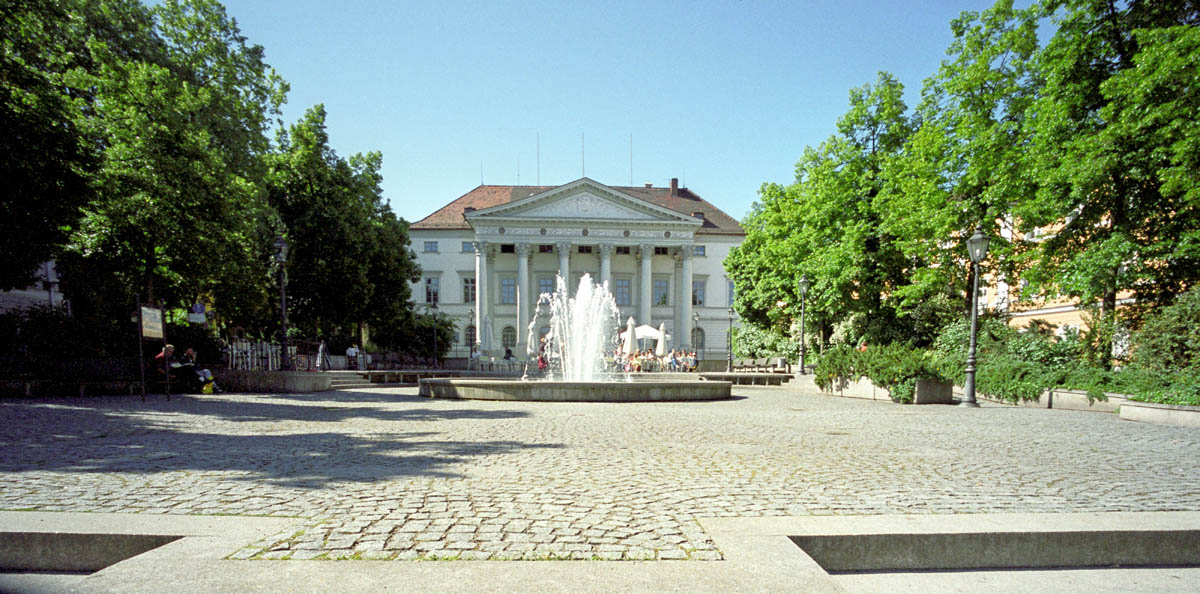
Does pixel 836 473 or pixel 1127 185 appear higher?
pixel 1127 185

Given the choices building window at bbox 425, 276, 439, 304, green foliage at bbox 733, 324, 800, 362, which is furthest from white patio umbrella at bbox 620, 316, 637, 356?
building window at bbox 425, 276, 439, 304

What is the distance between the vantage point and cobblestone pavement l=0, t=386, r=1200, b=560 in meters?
3.75

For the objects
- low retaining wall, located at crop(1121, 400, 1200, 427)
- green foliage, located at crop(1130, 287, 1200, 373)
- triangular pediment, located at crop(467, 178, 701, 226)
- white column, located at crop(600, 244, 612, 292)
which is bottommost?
low retaining wall, located at crop(1121, 400, 1200, 427)

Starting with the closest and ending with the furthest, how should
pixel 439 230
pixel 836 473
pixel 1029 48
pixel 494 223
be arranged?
1. pixel 836 473
2. pixel 1029 48
3. pixel 494 223
4. pixel 439 230

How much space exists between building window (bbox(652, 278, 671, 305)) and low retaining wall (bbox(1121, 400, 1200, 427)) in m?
44.3

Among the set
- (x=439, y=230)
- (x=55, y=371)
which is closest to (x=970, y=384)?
(x=55, y=371)

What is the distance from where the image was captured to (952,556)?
3662 millimetres

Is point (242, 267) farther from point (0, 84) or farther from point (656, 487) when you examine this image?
point (656, 487)

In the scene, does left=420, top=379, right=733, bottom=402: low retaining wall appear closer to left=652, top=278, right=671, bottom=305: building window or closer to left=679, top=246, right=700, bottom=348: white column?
left=679, top=246, right=700, bottom=348: white column

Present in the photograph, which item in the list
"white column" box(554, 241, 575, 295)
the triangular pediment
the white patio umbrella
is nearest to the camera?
the white patio umbrella

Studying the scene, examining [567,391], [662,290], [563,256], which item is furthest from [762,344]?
[567,391]

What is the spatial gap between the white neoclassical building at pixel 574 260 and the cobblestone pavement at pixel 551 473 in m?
39.8

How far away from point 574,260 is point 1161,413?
150 ft

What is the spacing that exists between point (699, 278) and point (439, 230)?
82.2ft
